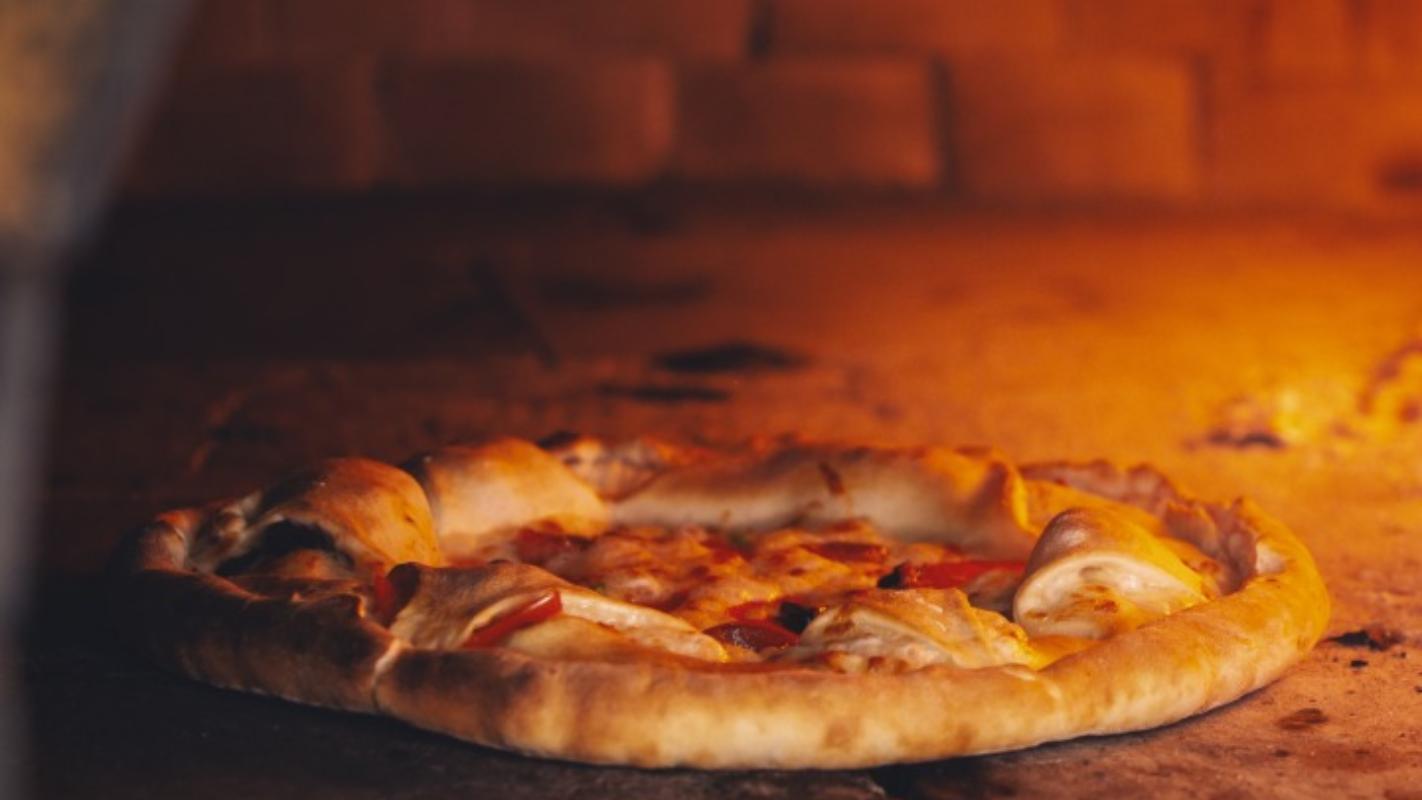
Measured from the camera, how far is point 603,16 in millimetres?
12266

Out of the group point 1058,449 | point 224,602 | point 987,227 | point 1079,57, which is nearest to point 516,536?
point 224,602

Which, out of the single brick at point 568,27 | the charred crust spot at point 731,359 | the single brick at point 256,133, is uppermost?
the single brick at point 568,27

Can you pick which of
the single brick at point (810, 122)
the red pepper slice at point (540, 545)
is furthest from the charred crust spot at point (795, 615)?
the single brick at point (810, 122)

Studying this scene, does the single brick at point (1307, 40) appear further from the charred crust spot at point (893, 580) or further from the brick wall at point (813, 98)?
the charred crust spot at point (893, 580)

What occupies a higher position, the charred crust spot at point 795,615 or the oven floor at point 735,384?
the charred crust spot at point 795,615

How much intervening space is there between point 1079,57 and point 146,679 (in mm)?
9976

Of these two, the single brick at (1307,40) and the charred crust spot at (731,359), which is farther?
the single brick at (1307,40)

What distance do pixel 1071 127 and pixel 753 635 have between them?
9554 mm

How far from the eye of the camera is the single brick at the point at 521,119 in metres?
12.0

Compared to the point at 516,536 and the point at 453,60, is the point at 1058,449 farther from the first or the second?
the point at 453,60

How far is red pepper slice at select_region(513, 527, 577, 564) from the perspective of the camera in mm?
4426

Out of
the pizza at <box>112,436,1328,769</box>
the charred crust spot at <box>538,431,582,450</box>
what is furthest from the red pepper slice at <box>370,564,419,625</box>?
the charred crust spot at <box>538,431,582,450</box>

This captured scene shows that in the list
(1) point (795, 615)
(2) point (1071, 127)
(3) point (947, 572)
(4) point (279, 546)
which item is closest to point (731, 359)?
(3) point (947, 572)

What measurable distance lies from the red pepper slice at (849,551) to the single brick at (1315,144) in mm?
9283
